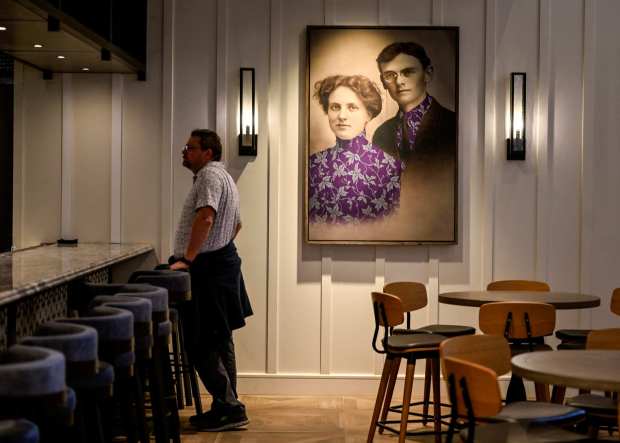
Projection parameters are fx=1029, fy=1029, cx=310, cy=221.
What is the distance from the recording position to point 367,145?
→ 714cm

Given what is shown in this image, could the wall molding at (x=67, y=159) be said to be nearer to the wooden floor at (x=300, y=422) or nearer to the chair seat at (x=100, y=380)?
the wooden floor at (x=300, y=422)

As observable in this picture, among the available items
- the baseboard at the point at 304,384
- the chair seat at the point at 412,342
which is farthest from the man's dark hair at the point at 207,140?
the baseboard at the point at 304,384

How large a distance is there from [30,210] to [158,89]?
124cm

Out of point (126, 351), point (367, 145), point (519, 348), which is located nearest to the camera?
point (126, 351)

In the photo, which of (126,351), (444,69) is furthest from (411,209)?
(126,351)

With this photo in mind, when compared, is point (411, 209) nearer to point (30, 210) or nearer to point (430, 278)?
point (430, 278)

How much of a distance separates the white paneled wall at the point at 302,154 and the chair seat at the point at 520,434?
3.28 metres

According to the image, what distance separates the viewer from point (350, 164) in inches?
281

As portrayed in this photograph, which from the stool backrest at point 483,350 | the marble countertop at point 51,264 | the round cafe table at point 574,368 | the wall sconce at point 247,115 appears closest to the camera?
the round cafe table at point 574,368

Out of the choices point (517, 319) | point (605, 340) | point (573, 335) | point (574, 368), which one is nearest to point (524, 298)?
point (573, 335)

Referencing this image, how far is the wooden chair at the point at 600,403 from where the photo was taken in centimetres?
438

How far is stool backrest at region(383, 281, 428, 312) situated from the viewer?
6383mm

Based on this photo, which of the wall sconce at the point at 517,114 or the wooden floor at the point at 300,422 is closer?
the wooden floor at the point at 300,422

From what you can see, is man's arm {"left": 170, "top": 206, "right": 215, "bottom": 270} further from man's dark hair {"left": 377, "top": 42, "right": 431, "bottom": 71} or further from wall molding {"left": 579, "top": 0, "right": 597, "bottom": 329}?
wall molding {"left": 579, "top": 0, "right": 597, "bottom": 329}
